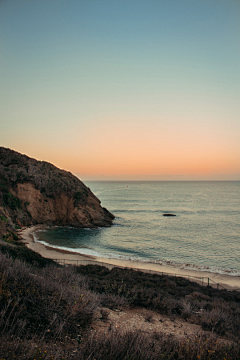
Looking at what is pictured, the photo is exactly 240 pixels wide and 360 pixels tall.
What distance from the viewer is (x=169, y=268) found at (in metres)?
22.3

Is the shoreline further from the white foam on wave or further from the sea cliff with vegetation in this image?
the sea cliff with vegetation

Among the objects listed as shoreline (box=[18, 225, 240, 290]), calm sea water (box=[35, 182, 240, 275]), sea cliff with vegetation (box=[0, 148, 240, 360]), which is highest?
sea cliff with vegetation (box=[0, 148, 240, 360])

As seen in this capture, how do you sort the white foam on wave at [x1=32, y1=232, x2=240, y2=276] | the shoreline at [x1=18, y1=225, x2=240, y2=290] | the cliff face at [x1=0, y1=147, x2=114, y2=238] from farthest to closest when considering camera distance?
the cliff face at [x1=0, y1=147, x2=114, y2=238] < the white foam on wave at [x1=32, y1=232, x2=240, y2=276] < the shoreline at [x1=18, y1=225, x2=240, y2=290]

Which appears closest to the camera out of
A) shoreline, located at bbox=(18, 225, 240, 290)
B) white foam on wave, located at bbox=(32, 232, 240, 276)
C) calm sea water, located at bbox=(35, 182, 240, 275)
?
shoreline, located at bbox=(18, 225, 240, 290)

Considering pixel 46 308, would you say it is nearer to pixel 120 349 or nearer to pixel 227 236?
pixel 120 349

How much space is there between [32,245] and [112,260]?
10438 mm

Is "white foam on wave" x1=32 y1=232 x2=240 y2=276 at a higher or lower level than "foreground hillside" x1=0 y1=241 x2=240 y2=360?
lower

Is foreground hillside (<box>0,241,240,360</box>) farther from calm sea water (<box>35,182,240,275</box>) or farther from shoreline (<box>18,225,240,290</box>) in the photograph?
calm sea water (<box>35,182,240,275</box>)

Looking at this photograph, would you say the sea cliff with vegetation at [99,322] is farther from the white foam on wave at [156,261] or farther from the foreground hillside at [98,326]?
the white foam on wave at [156,261]

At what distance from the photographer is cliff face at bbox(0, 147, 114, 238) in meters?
37.9

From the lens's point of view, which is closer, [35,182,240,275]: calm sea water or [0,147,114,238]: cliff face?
[35,182,240,275]: calm sea water

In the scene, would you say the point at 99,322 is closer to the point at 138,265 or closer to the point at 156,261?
the point at 138,265

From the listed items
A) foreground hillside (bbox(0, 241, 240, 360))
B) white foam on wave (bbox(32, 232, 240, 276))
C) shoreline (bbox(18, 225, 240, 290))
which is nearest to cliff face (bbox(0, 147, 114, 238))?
shoreline (bbox(18, 225, 240, 290))

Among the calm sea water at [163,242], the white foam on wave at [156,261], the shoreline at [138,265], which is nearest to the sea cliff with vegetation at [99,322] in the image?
the shoreline at [138,265]
